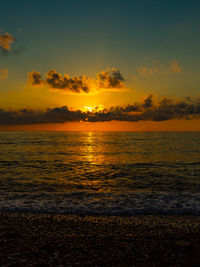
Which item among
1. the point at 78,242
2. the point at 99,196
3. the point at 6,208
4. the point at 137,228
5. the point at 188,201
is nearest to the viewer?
the point at 78,242

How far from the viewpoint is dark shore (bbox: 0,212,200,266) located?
456 centimetres

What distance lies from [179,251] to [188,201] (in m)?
5.47

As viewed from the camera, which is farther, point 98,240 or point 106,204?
point 106,204

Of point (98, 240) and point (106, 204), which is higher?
point (98, 240)

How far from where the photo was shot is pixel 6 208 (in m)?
8.70

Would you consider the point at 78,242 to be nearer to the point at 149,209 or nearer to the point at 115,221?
the point at 115,221

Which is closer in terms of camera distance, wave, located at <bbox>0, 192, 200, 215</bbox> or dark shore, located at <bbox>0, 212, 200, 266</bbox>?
dark shore, located at <bbox>0, 212, 200, 266</bbox>

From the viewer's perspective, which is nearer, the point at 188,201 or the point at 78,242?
the point at 78,242

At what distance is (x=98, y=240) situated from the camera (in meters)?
5.62

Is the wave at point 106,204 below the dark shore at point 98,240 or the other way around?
below

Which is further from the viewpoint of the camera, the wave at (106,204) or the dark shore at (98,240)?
the wave at (106,204)

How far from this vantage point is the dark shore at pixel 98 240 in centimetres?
456

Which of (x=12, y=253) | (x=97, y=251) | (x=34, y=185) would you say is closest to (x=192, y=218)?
(x=97, y=251)

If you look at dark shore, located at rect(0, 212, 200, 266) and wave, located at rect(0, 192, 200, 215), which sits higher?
dark shore, located at rect(0, 212, 200, 266)
